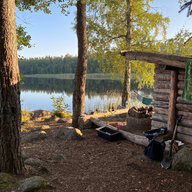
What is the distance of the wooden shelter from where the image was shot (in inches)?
185

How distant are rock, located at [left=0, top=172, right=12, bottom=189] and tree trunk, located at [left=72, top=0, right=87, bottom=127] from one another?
186 inches

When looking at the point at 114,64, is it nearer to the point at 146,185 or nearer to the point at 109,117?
the point at 109,117

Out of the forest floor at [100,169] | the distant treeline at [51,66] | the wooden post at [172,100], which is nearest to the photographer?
the forest floor at [100,169]

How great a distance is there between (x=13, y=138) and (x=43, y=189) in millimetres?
1178

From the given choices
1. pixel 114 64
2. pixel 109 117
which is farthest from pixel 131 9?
pixel 109 117

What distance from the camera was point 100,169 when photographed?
4492mm

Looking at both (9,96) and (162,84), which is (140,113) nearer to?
(162,84)

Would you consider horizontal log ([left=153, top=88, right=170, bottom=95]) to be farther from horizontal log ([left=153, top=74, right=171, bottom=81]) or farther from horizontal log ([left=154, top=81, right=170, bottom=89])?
horizontal log ([left=153, top=74, right=171, bottom=81])

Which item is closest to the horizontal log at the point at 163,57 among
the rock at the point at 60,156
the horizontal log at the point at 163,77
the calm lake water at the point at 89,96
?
the horizontal log at the point at 163,77

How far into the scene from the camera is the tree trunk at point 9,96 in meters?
3.36

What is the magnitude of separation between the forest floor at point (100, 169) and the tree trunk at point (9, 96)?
1.38 ft

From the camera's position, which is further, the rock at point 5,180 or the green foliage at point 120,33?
the green foliage at point 120,33

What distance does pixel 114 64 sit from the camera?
468 inches

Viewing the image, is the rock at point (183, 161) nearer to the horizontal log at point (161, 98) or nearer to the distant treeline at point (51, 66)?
the horizontal log at point (161, 98)
